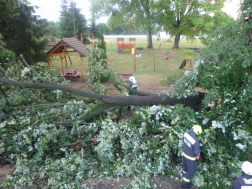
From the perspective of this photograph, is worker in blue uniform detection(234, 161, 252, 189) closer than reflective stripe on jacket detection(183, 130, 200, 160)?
Yes

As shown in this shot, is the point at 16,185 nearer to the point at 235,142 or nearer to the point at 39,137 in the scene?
the point at 39,137

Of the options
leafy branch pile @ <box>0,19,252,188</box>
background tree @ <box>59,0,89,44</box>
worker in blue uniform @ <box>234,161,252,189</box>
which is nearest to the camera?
worker in blue uniform @ <box>234,161,252,189</box>

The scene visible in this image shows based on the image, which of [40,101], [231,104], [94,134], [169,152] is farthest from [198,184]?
[40,101]

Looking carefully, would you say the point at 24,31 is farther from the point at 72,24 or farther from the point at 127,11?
the point at 127,11

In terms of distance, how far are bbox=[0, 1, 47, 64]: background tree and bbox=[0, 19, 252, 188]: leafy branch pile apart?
618 centimetres

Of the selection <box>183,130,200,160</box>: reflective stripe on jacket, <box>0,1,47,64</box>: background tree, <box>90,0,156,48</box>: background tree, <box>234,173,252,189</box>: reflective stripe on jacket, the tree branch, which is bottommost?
<box>234,173,252,189</box>: reflective stripe on jacket

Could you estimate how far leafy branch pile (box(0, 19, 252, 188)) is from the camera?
2740mm

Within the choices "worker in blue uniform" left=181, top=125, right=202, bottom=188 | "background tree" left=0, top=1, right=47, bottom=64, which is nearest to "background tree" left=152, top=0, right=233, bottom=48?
"background tree" left=0, top=1, right=47, bottom=64

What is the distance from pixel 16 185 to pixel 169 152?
2.48 metres

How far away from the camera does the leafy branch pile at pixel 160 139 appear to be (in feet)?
8.99

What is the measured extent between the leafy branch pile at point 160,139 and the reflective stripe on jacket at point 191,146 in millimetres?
202

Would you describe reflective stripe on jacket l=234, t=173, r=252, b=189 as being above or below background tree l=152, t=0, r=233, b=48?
below

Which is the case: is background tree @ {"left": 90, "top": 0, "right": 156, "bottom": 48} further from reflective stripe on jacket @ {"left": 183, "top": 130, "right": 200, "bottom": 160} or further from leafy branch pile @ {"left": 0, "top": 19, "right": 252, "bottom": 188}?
reflective stripe on jacket @ {"left": 183, "top": 130, "right": 200, "bottom": 160}

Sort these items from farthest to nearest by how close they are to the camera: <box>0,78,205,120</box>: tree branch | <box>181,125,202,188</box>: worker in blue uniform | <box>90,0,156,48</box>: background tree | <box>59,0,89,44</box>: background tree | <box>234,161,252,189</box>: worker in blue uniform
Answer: <box>59,0,89,44</box>: background tree < <box>90,0,156,48</box>: background tree < <box>0,78,205,120</box>: tree branch < <box>181,125,202,188</box>: worker in blue uniform < <box>234,161,252,189</box>: worker in blue uniform
